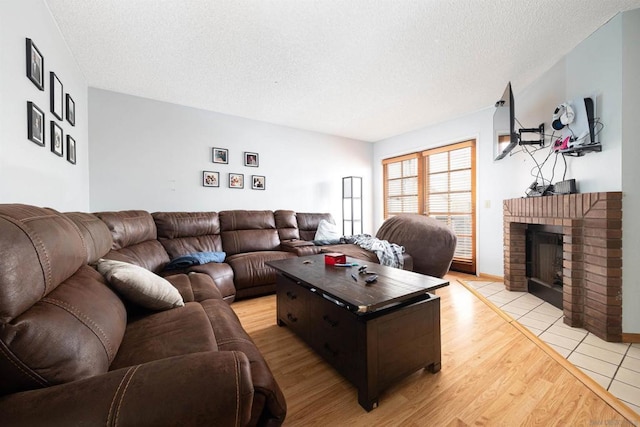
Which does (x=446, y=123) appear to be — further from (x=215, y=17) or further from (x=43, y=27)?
(x=43, y=27)

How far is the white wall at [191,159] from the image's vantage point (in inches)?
119

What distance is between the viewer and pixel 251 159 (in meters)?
3.98

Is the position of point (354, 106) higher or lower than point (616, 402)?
higher

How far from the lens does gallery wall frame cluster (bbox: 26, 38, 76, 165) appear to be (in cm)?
146

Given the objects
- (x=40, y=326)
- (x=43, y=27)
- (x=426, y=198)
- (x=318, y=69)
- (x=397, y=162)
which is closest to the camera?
(x=40, y=326)

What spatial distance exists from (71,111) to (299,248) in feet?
8.24

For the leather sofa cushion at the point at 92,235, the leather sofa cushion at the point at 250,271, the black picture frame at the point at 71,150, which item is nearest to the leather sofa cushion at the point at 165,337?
the leather sofa cushion at the point at 92,235

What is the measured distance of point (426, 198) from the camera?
4.45 metres

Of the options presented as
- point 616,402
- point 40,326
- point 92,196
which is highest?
point 92,196

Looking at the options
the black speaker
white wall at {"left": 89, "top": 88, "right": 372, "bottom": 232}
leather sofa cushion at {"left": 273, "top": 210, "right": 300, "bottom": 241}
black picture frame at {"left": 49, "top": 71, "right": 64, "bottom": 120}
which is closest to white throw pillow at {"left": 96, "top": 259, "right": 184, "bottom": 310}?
black picture frame at {"left": 49, "top": 71, "right": 64, "bottom": 120}

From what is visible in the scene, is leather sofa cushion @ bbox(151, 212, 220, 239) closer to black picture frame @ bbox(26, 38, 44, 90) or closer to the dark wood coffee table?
black picture frame @ bbox(26, 38, 44, 90)

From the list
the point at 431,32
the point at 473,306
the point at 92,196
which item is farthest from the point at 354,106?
the point at 92,196

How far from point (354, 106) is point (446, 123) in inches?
63.5

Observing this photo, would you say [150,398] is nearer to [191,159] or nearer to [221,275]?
[221,275]
